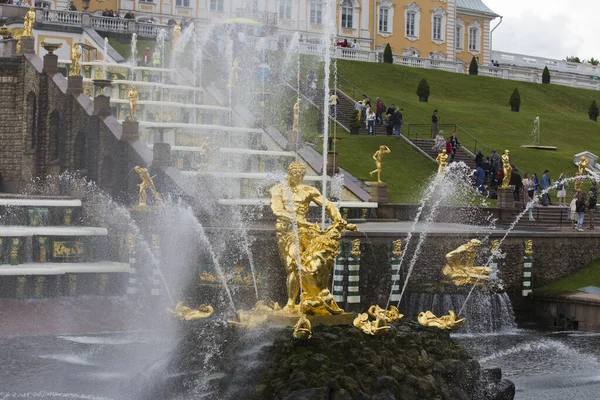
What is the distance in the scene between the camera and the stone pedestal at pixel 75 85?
39.3 meters

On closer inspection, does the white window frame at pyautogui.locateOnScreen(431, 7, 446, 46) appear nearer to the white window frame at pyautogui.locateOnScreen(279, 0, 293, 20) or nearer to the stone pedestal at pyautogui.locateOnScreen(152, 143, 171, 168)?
the white window frame at pyautogui.locateOnScreen(279, 0, 293, 20)

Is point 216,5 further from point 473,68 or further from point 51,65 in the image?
point 51,65

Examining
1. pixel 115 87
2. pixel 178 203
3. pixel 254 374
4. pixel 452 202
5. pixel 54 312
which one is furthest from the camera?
pixel 115 87

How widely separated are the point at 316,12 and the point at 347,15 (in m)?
4.07

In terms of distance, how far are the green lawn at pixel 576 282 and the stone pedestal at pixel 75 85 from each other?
16.4 metres

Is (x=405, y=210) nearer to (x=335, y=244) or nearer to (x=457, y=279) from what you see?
(x=457, y=279)

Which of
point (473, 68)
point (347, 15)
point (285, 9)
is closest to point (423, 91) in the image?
point (473, 68)

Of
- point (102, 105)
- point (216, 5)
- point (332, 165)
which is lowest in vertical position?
point (332, 165)

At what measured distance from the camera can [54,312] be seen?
2592 centimetres

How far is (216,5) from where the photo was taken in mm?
71750

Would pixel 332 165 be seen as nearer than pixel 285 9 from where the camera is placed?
Yes

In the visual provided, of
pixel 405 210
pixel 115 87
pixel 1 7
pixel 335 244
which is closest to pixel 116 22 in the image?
pixel 1 7


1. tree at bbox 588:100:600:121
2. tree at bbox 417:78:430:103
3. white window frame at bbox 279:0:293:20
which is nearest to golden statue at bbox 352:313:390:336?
tree at bbox 417:78:430:103

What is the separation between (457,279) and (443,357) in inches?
459
